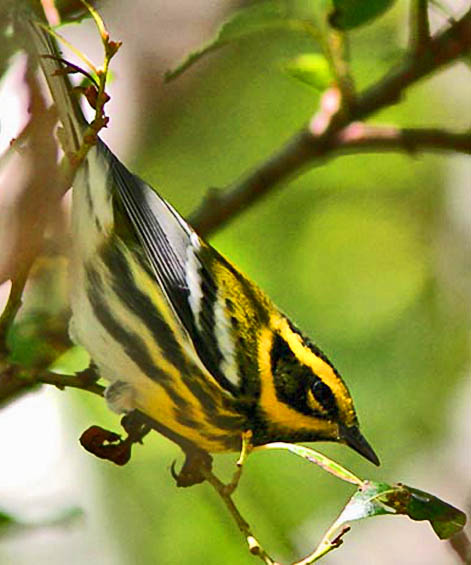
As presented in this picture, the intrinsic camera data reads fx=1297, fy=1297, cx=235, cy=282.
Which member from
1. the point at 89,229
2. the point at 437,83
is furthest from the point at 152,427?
the point at 437,83

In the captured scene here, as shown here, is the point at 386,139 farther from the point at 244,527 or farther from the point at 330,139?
the point at 244,527

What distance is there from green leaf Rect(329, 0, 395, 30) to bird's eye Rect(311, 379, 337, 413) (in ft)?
1.96

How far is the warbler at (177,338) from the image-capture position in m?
2.09

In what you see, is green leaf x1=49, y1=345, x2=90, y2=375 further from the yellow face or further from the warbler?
the yellow face

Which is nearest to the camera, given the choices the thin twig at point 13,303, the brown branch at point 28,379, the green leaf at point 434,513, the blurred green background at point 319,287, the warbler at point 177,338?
the thin twig at point 13,303

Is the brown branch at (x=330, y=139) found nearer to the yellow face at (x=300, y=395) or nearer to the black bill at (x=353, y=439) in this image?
the yellow face at (x=300, y=395)

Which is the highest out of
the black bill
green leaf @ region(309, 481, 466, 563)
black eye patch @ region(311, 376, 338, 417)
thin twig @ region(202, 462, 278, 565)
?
black eye patch @ region(311, 376, 338, 417)

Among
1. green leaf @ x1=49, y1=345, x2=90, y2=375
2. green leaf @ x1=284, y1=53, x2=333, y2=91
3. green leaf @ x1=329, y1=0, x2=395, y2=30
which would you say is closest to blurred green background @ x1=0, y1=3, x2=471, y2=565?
green leaf @ x1=49, y1=345, x2=90, y2=375

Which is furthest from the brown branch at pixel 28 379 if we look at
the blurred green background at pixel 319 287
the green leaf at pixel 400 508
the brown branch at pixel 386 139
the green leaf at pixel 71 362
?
the blurred green background at pixel 319 287

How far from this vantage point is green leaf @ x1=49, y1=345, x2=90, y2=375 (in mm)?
2195

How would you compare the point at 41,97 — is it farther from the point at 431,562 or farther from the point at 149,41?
the point at 149,41

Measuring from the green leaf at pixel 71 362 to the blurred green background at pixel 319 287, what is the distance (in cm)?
27

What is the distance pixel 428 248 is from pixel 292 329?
1.81 meters

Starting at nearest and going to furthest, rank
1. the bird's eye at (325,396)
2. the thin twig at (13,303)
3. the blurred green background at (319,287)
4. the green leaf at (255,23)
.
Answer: the thin twig at (13,303)
the green leaf at (255,23)
the bird's eye at (325,396)
the blurred green background at (319,287)
